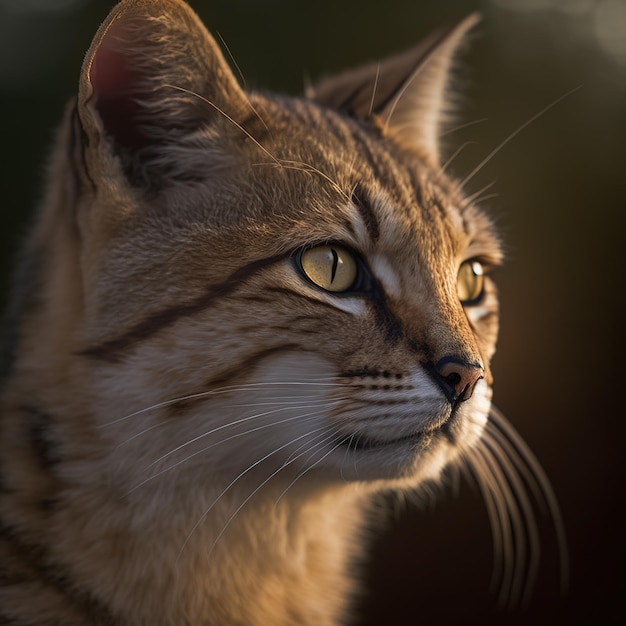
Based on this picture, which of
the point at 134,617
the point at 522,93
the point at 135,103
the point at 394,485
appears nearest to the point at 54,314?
the point at 135,103

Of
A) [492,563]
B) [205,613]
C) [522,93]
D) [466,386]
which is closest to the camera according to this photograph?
[466,386]

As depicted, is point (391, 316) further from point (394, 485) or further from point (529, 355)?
point (529, 355)

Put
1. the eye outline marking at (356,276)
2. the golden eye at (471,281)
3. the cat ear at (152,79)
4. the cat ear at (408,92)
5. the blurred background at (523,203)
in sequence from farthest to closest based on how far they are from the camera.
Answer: the blurred background at (523,203), the cat ear at (408,92), the golden eye at (471,281), the eye outline marking at (356,276), the cat ear at (152,79)

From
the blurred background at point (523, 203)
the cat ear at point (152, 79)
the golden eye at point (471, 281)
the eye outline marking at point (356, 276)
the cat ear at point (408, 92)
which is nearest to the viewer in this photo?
the cat ear at point (152, 79)

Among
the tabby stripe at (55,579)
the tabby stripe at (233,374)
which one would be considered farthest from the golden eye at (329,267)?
the tabby stripe at (55,579)

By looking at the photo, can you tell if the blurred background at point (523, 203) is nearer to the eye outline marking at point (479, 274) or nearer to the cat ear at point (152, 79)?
the eye outline marking at point (479, 274)

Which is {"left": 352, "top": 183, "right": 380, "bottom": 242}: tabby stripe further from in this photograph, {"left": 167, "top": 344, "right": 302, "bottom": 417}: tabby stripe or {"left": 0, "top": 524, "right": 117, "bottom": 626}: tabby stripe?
{"left": 0, "top": 524, "right": 117, "bottom": 626}: tabby stripe

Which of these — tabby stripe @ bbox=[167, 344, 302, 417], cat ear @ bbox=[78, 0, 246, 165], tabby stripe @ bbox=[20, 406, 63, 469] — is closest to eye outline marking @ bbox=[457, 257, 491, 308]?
tabby stripe @ bbox=[167, 344, 302, 417]
